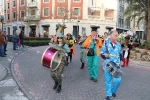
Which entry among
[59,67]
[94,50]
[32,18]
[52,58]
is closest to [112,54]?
[59,67]

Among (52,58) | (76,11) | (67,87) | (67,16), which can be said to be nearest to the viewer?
(52,58)

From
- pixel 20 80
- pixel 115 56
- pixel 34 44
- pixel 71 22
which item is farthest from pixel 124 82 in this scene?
pixel 71 22

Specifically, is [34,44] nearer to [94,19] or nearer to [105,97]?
[105,97]

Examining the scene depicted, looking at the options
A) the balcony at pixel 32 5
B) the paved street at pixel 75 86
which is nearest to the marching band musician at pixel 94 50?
the paved street at pixel 75 86

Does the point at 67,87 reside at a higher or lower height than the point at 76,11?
lower

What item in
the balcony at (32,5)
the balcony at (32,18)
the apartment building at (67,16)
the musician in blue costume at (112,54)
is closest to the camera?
the musician in blue costume at (112,54)

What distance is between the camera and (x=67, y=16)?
4422 cm

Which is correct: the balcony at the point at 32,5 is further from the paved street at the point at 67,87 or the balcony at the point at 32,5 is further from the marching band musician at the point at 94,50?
the marching band musician at the point at 94,50

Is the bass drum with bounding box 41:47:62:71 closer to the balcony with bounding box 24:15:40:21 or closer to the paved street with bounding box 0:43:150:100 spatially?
the paved street with bounding box 0:43:150:100

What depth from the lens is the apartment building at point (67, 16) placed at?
44.5 meters

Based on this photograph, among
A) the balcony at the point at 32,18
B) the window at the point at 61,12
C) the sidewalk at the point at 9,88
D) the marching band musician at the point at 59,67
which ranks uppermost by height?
the window at the point at 61,12

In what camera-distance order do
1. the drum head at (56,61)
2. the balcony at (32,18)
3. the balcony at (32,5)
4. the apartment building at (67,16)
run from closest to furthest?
the drum head at (56,61) < the apartment building at (67,16) < the balcony at (32,18) < the balcony at (32,5)

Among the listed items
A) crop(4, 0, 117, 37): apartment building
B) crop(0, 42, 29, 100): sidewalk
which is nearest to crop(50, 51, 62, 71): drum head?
crop(0, 42, 29, 100): sidewalk

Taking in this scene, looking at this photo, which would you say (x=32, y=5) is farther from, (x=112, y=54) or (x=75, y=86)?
(x=112, y=54)
